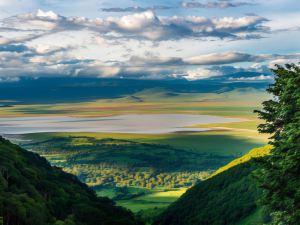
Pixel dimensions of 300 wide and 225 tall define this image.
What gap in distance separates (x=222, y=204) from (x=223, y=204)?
216cm

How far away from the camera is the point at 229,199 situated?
6299 inches

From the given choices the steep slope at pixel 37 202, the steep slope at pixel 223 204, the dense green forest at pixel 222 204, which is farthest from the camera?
the dense green forest at pixel 222 204

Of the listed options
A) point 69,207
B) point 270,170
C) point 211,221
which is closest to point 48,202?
point 69,207

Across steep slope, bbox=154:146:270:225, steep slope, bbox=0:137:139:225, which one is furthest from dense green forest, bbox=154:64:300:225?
steep slope, bbox=154:146:270:225

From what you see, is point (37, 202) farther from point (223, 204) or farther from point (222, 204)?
point (222, 204)

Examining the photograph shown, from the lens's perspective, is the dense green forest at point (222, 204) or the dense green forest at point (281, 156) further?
the dense green forest at point (222, 204)

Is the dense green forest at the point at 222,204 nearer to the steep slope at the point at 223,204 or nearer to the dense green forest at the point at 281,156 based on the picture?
the steep slope at the point at 223,204

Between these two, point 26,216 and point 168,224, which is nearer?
point 26,216

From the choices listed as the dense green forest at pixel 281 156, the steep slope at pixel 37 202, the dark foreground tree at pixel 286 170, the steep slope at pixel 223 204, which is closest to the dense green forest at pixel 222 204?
the steep slope at pixel 223 204

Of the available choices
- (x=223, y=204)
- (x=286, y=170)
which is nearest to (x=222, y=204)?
(x=223, y=204)

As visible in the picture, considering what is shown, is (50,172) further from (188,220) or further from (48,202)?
(188,220)

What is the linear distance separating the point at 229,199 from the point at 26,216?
10758 centimetres

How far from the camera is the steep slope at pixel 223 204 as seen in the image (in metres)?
142

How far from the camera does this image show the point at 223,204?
529 ft
